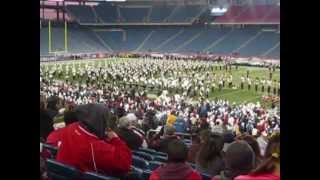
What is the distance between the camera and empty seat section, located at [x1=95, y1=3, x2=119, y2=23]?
3303 millimetres

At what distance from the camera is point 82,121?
10.6 feet

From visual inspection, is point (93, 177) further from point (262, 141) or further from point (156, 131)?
point (262, 141)

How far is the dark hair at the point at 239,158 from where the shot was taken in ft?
9.16

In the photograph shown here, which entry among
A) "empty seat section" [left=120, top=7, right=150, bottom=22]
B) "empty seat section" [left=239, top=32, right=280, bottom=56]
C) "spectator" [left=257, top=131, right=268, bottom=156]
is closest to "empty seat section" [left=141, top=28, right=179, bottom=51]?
"empty seat section" [left=120, top=7, right=150, bottom=22]

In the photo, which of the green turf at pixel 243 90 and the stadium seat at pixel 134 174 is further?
the stadium seat at pixel 134 174

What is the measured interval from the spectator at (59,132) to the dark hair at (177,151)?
0.60 metres

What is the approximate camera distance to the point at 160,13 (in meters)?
3.26

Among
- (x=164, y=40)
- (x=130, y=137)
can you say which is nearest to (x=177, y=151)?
(x=130, y=137)

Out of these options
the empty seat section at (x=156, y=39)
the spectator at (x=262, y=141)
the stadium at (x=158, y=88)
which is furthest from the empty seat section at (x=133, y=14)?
the spectator at (x=262, y=141)

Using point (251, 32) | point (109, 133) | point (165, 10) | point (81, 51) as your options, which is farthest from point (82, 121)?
point (251, 32)

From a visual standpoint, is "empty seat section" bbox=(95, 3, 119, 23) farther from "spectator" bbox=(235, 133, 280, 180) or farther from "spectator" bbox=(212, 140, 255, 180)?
"spectator" bbox=(235, 133, 280, 180)

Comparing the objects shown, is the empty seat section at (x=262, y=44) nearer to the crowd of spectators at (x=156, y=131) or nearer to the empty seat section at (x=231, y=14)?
the empty seat section at (x=231, y=14)

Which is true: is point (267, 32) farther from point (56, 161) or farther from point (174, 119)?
point (56, 161)
